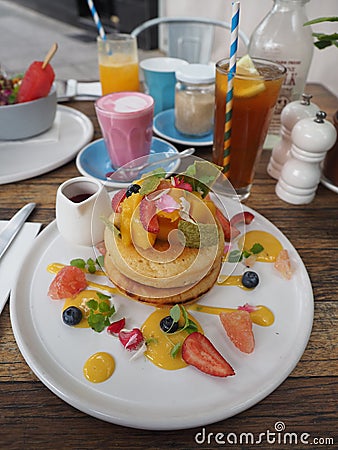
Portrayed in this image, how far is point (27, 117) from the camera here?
4.48 ft

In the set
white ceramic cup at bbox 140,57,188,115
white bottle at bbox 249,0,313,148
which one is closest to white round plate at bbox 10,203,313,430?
white bottle at bbox 249,0,313,148

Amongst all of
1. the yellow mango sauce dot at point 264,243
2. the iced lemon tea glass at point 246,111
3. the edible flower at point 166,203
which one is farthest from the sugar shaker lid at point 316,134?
the edible flower at point 166,203

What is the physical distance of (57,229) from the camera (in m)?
1.02

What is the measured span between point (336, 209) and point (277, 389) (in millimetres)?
664

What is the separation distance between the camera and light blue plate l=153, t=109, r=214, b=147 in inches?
56.4

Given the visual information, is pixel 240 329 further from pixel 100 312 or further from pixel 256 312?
pixel 100 312

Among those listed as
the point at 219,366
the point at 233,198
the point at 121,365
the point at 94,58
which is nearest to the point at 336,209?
the point at 233,198

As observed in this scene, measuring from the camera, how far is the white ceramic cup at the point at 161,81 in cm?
161

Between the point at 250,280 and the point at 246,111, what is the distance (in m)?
0.52

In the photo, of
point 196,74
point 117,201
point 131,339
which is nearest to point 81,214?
point 117,201

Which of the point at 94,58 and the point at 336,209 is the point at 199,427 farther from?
the point at 94,58

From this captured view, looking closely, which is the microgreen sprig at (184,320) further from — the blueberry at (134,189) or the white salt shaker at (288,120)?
the white salt shaker at (288,120)

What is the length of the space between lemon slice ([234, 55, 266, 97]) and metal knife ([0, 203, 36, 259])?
2.19 ft

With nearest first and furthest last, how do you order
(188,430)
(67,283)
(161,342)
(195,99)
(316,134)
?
(188,430) < (161,342) < (67,283) < (316,134) < (195,99)
